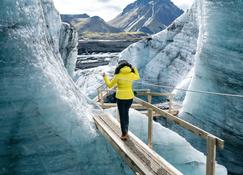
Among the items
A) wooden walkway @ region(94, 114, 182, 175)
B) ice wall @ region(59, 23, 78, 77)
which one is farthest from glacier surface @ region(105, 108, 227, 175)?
ice wall @ region(59, 23, 78, 77)

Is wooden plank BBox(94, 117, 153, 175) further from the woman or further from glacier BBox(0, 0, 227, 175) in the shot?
the woman

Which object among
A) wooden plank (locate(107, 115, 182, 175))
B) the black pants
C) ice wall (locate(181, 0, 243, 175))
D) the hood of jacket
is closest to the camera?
wooden plank (locate(107, 115, 182, 175))

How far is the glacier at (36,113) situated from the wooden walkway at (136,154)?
394mm

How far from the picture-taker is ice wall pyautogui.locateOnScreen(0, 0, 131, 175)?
656 cm

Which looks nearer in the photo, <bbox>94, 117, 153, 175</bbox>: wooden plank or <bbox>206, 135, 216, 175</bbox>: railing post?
<bbox>206, 135, 216, 175</bbox>: railing post

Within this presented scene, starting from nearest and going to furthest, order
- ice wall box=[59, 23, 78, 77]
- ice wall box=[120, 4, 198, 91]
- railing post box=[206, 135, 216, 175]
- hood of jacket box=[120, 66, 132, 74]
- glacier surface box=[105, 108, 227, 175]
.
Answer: railing post box=[206, 135, 216, 175] → hood of jacket box=[120, 66, 132, 74] → glacier surface box=[105, 108, 227, 175] → ice wall box=[59, 23, 78, 77] → ice wall box=[120, 4, 198, 91]

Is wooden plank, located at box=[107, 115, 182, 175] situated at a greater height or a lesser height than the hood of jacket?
lesser

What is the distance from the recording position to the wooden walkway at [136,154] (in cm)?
599

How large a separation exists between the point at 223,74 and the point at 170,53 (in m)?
9.84

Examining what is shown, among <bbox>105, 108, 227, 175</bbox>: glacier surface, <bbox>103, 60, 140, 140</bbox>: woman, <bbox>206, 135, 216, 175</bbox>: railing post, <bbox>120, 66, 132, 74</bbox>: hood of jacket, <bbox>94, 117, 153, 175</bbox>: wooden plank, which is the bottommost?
<bbox>105, 108, 227, 175</bbox>: glacier surface

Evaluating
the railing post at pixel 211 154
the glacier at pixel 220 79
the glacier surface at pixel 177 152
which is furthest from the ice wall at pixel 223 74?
the railing post at pixel 211 154

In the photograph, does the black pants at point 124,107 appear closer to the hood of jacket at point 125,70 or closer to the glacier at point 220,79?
the hood of jacket at point 125,70

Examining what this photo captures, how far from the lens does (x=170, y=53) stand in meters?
→ 22.7

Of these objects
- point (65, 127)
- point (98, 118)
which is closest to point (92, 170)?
point (65, 127)
